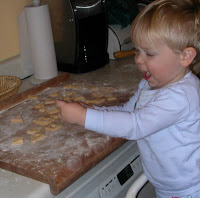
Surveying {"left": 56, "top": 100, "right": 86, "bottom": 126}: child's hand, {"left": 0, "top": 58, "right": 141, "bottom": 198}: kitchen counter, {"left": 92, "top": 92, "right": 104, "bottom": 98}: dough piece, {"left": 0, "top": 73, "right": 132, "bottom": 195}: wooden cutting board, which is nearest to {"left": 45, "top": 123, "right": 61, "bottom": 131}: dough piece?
{"left": 0, "top": 73, "right": 132, "bottom": 195}: wooden cutting board

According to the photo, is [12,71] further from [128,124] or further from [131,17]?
[128,124]

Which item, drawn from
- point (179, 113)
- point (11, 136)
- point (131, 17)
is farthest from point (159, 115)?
point (131, 17)

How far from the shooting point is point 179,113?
2.85ft

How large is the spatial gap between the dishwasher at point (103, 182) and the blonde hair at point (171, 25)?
0.37 metres

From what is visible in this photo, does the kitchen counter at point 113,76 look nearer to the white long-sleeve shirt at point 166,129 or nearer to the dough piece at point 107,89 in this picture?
the dough piece at point 107,89

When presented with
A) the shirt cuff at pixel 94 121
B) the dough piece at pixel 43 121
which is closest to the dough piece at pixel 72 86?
the dough piece at pixel 43 121

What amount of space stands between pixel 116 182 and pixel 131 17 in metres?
0.97

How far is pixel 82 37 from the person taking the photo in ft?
4.89

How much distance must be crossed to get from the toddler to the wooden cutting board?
0.26 ft

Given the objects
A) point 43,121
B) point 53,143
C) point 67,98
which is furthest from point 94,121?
point 67,98

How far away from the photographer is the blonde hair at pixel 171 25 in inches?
33.2

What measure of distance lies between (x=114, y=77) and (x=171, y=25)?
2.08 ft

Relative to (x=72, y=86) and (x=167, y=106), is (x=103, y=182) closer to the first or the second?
(x=167, y=106)

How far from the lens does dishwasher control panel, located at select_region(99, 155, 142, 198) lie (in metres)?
0.97
